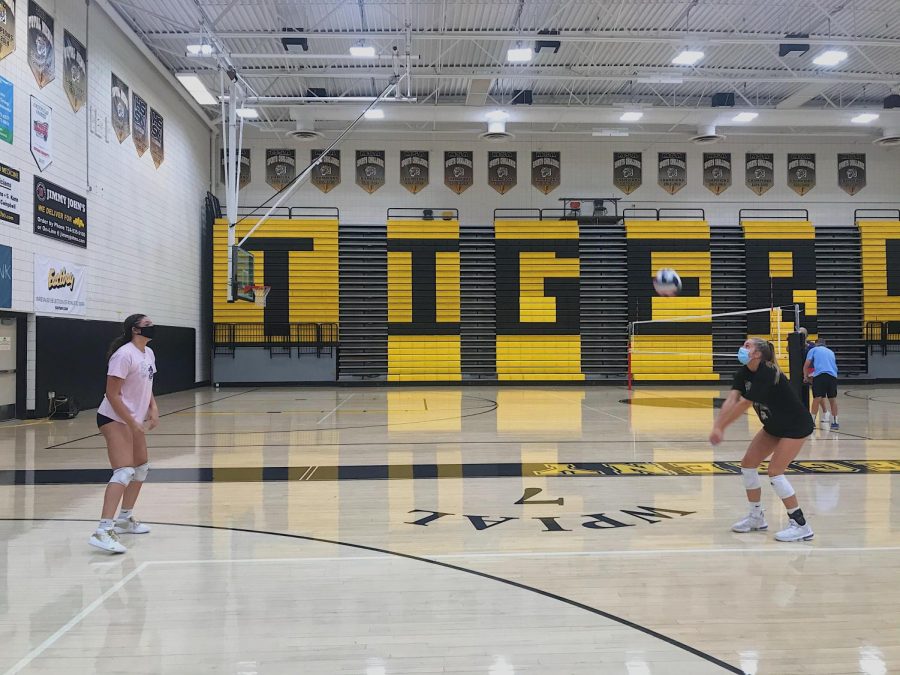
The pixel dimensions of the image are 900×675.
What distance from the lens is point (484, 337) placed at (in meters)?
22.1

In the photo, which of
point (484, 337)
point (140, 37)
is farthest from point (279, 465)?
point (484, 337)

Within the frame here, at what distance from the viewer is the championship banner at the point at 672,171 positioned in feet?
75.5

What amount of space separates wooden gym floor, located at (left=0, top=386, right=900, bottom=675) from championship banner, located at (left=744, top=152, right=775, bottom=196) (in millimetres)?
16912

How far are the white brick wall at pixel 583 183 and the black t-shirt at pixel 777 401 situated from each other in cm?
1862

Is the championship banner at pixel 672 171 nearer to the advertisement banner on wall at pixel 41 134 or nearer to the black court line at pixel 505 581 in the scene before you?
the advertisement banner on wall at pixel 41 134

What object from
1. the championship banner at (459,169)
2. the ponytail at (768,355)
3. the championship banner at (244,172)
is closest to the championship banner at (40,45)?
the championship banner at (244,172)

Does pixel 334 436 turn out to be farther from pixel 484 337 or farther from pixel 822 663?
pixel 484 337

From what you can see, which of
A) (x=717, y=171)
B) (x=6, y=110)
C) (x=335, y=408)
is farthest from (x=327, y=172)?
(x=717, y=171)

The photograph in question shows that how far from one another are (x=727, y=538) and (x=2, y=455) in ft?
27.0

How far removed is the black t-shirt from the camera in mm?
4664

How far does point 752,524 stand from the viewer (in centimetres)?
478

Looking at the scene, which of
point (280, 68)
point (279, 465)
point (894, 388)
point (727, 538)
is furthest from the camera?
point (894, 388)

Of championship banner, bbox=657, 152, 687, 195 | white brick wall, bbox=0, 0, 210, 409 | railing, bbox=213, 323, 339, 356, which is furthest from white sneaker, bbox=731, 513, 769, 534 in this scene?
championship banner, bbox=657, 152, 687, 195

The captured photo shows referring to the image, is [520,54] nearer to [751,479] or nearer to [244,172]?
[244,172]
